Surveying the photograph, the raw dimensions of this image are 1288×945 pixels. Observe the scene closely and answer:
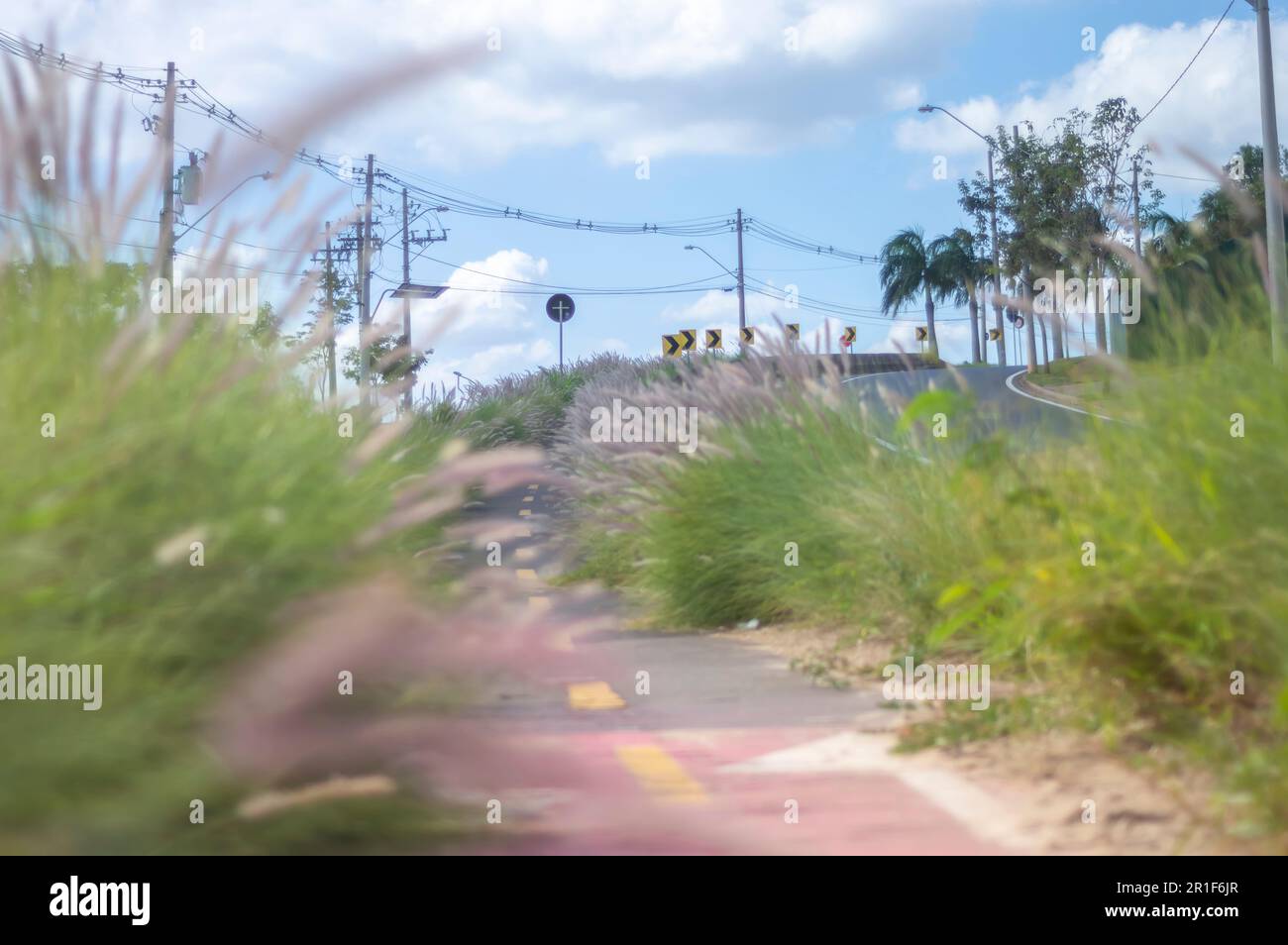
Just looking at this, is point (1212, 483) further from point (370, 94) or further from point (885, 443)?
point (885, 443)

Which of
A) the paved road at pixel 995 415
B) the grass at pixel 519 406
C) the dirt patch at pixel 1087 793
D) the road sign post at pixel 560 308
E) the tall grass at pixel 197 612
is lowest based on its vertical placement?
the dirt patch at pixel 1087 793

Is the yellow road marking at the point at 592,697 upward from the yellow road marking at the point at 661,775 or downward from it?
upward

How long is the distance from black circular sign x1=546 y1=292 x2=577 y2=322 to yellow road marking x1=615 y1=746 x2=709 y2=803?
31520 mm

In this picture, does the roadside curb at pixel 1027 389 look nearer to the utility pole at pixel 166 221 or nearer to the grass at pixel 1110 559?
the grass at pixel 1110 559

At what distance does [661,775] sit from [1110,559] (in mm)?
1371

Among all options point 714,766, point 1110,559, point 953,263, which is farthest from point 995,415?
point 953,263

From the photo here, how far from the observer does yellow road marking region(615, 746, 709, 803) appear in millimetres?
3211

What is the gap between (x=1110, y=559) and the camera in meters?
3.55

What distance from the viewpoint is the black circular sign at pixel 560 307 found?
35094mm

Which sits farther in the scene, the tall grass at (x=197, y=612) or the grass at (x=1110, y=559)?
the grass at (x=1110, y=559)

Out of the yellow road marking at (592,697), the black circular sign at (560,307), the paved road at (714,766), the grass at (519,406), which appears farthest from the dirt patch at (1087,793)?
the black circular sign at (560,307)

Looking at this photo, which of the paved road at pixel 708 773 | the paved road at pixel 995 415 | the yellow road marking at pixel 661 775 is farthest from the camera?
the paved road at pixel 995 415

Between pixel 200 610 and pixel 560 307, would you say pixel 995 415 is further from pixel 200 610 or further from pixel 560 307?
pixel 560 307

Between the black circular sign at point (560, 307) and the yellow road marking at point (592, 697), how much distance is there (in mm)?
30105
